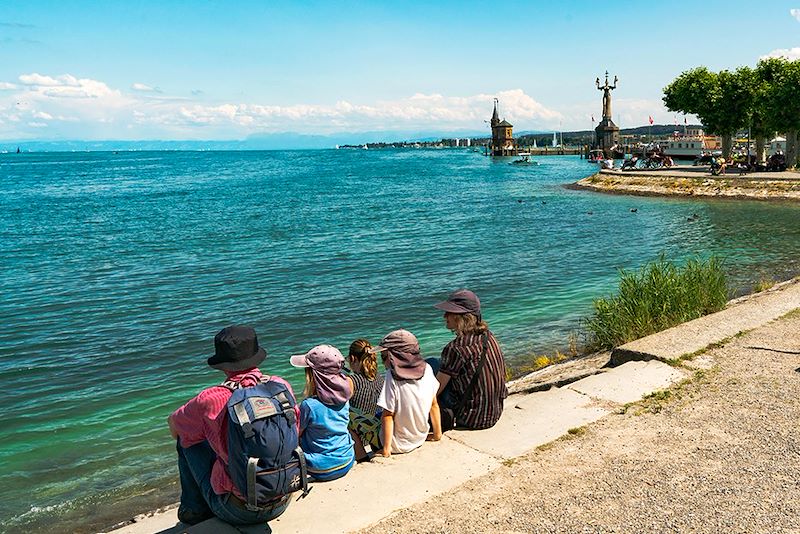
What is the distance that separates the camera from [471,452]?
20.6 ft

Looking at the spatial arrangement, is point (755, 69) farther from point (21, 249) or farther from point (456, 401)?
point (456, 401)

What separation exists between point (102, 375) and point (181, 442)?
8.45 meters

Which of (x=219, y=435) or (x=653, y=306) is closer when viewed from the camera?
(x=219, y=435)

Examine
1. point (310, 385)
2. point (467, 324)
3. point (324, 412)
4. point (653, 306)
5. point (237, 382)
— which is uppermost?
point (237, 382)

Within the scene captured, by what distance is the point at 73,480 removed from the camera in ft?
27.3

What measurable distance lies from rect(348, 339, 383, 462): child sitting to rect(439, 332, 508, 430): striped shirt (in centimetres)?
73

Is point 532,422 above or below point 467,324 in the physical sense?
below

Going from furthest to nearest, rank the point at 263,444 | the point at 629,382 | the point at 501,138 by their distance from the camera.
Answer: the point at 501,138 < the point at 629,382 < the point at 263,444

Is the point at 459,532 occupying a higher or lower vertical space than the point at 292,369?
higher

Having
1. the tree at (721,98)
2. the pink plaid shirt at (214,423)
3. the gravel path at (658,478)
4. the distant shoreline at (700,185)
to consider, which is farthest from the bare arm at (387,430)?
the tree at (721,98)

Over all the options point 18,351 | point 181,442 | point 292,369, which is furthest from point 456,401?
point 18,351

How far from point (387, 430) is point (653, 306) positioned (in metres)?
7.42

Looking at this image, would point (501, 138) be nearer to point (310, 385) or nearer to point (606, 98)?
point (606, 98)

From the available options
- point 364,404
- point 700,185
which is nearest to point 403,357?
point 364,404
